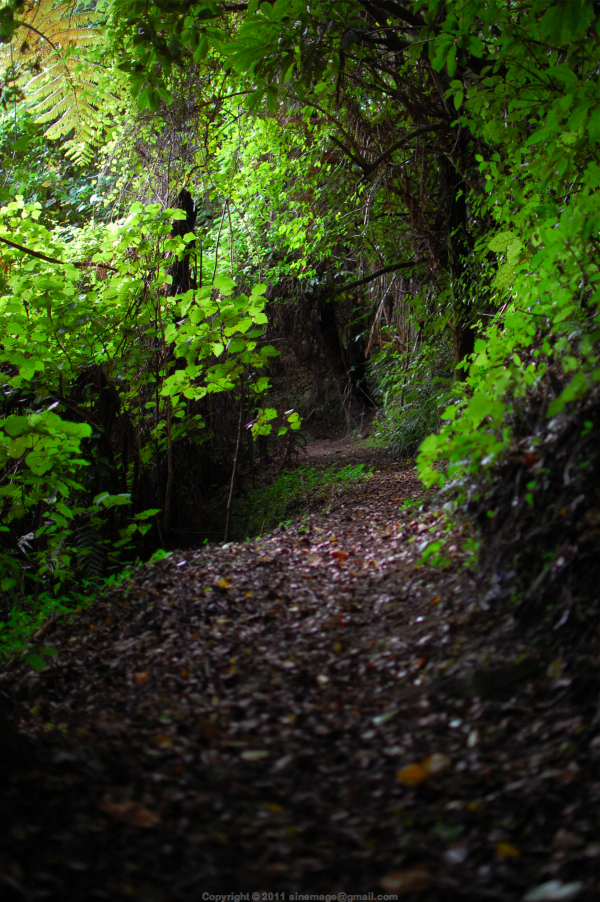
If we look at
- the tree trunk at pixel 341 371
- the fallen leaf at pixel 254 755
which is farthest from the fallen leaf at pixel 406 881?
the tree trunk at pixel 341 371

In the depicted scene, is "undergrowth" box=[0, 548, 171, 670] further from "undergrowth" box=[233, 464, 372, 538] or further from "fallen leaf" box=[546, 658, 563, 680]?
"undergrowth" box=[233, 464, 372, 538]

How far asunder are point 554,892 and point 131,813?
0.98 m

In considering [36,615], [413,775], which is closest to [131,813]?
[413,775]

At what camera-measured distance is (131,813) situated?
60.8 inches

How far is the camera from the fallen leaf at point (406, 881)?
4.36ft

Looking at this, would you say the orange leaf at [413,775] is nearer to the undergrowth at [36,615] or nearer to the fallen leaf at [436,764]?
the fallen leaf at [436,764]

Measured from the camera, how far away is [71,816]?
1.49m

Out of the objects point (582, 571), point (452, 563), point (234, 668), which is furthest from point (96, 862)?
point (452, 563)

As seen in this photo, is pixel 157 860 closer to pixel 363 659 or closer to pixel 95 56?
pixel 363 659

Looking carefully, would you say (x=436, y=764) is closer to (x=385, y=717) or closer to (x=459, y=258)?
(x=385, y=717)

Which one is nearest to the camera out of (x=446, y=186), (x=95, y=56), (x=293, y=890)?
(x=293, y=890)

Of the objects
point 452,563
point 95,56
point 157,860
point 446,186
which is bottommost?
point 157,860

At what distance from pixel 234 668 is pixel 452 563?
1.04 m

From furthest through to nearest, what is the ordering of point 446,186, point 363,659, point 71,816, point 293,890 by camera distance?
point 446,186 < point 363,659 < point 71,816 < point 293,890
